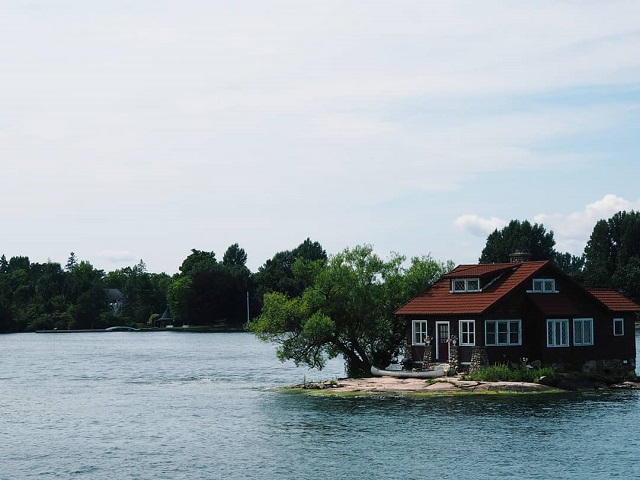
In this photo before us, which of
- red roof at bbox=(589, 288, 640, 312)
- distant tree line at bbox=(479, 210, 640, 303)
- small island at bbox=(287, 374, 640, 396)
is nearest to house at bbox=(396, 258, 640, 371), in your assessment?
red roof at bbox=(589, 288, 640, 312)

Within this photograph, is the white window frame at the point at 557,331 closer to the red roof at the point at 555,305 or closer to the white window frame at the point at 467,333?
the red roof at the point at 555,305

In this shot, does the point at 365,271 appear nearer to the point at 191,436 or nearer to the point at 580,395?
the point at 580,395

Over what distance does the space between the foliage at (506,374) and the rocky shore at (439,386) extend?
2.44 feet

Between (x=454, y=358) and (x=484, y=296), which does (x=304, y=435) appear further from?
(x=484, y=296)

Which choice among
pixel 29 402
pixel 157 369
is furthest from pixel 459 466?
pixel 157 369

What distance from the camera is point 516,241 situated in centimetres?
17262

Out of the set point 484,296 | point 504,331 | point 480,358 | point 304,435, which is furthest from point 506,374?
point 304,435

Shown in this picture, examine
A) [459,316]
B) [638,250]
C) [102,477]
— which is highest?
[638,250]

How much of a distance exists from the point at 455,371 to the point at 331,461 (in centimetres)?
2288

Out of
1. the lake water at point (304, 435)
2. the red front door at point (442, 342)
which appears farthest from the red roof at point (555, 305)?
the lake water at point (304, 435)

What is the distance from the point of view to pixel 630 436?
149 ft

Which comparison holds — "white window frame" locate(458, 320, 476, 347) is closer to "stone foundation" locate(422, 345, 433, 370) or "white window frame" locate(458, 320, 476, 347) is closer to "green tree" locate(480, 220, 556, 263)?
"stone foundation" locate(422, 345, 433, 370)

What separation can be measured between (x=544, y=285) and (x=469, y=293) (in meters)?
5.48

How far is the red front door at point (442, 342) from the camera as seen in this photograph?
6425cm
